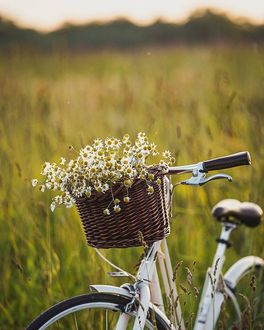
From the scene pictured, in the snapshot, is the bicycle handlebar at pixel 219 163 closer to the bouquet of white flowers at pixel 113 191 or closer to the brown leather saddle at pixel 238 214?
the bouquet of white flowers at pixel 113 191

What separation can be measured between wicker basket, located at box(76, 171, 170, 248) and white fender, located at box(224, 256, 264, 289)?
944mm

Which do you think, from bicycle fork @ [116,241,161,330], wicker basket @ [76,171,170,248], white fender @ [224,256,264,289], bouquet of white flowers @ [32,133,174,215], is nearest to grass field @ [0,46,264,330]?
white fender @ [224,256,264,289]

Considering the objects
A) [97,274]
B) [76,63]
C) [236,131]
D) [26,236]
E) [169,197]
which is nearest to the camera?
[169,197]

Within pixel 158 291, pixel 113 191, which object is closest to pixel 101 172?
pixel 113 191

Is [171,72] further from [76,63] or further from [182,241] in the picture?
[182,241]

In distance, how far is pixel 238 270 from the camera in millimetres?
3268

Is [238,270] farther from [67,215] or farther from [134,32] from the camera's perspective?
[134,32]

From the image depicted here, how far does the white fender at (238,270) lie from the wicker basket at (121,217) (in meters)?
0.94

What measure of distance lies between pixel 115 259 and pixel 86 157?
5.66ft

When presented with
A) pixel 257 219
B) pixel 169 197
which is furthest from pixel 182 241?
pixel 169 197

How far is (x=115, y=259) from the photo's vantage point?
13.1 feet

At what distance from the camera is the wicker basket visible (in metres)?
2.34

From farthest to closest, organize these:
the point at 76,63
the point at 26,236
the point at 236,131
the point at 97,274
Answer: the point at 76,63
the point at 236,131
the point at 26,236
the point at 97,274

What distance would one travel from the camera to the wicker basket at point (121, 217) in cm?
234
